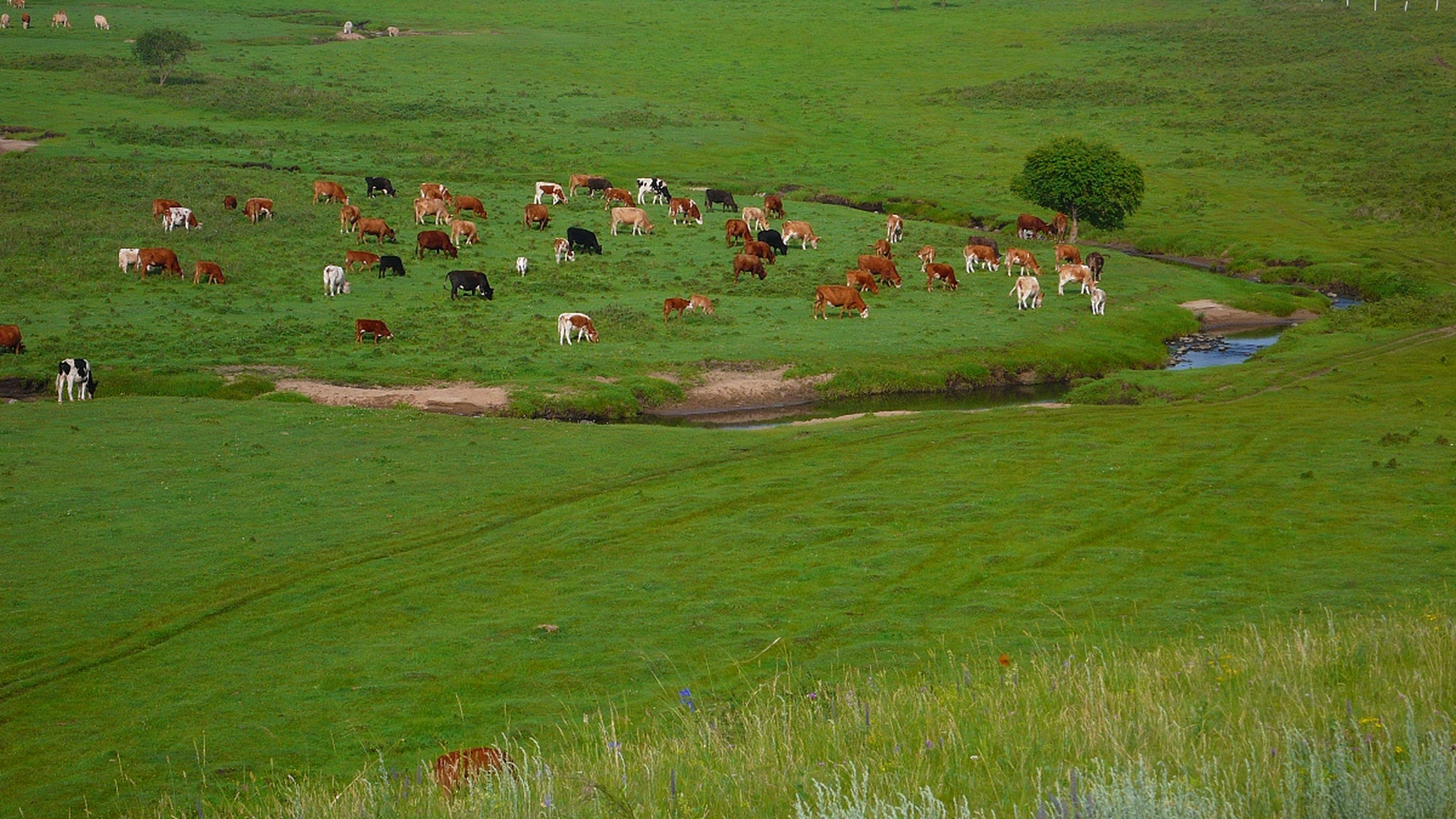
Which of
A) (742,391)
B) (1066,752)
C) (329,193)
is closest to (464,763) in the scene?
(1066,752)

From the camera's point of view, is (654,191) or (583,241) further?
(654,191)

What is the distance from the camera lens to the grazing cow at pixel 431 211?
59.8 m

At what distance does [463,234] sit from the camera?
57500 millimetres

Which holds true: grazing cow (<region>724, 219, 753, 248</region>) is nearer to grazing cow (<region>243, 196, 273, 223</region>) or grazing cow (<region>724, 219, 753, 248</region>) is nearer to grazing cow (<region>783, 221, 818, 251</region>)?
grazing cow (<region>783, 221, 818, 251</region>)

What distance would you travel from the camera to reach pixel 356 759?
14.6m

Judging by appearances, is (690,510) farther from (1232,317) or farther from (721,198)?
(721,198)

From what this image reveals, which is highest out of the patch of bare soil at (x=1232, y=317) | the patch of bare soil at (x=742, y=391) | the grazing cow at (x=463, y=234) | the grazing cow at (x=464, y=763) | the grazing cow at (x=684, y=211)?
the grazing cow at (x=684, y=211)

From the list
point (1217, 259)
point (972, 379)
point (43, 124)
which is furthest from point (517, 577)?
point (43, 124)

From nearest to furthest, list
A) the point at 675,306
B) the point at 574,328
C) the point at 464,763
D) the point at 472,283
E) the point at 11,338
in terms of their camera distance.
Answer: the point at 464,763 → the point at 11,338 → the point at 574,328 → the point at 675,306 → the point at 472,283

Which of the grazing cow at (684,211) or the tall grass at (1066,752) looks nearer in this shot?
the tall grass at (1066,752)

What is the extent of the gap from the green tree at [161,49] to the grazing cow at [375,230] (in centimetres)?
4764

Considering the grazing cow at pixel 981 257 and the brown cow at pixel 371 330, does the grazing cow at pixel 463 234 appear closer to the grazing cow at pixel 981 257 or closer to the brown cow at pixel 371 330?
the brown cow at pixel 371 330

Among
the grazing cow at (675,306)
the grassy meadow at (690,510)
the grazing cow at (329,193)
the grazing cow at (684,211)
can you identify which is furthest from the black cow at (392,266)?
the grazing cow at (684,211)

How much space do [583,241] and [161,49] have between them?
2200 inches
